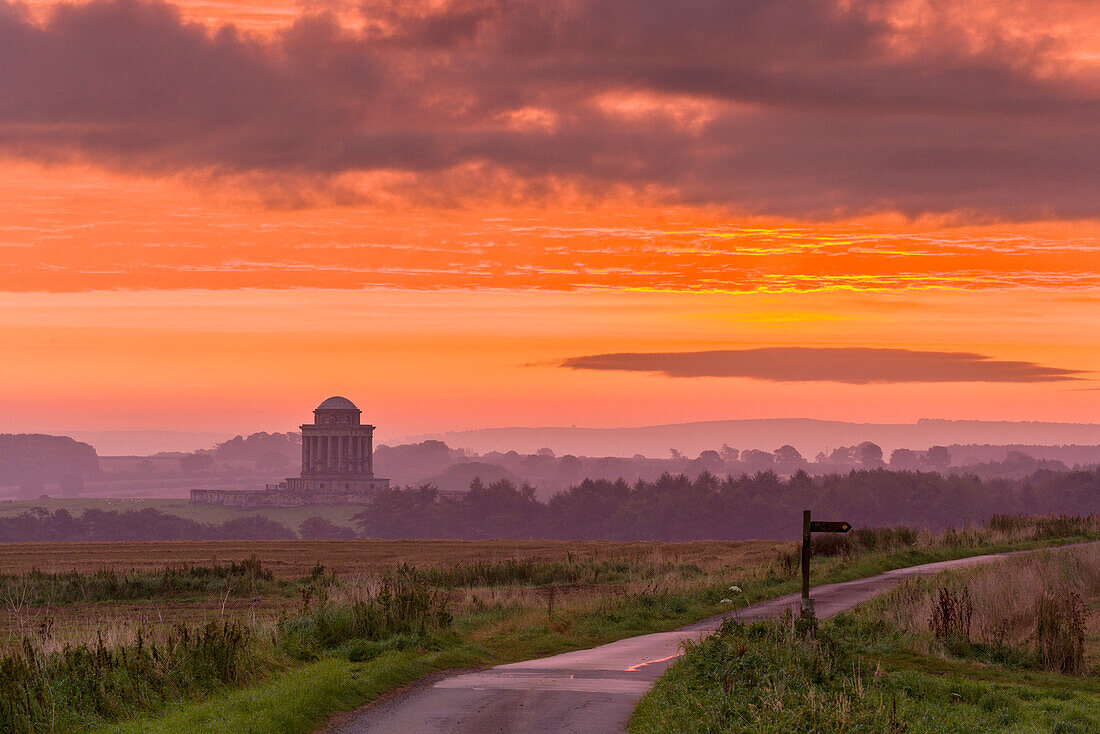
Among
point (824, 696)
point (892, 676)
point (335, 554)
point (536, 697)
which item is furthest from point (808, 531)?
point (335, 554)

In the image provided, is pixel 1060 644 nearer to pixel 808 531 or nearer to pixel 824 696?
pixel 808 531

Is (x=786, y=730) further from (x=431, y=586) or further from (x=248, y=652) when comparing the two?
(x=431, y=586)

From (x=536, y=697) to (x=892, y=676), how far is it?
22.5 feet

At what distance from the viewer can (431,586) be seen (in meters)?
47.0

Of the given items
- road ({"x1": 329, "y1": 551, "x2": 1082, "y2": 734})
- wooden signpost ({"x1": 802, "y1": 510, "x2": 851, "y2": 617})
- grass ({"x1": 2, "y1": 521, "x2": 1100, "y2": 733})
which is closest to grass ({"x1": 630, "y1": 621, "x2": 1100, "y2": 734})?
wooden signpost ({"x1": 802, "y1": 510, "x2": 851, "y2": 617})

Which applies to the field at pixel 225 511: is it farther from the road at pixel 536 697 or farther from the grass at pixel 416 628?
the road at pixel 536 697

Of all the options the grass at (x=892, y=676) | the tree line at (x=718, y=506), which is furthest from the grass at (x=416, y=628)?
the tree line at (x=718, y=506)

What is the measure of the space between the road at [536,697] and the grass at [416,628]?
975 millimetres

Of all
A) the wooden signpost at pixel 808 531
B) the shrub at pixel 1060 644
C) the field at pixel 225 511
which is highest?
the wooden signpost at pixel 808 531

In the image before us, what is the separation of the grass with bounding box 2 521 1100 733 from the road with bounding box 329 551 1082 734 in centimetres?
97

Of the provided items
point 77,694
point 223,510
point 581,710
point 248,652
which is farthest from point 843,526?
point 223,510

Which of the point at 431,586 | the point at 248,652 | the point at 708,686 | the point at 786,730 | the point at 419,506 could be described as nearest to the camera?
the point at 786,730

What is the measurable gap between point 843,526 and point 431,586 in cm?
2774

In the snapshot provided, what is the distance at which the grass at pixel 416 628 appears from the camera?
18562 mm
